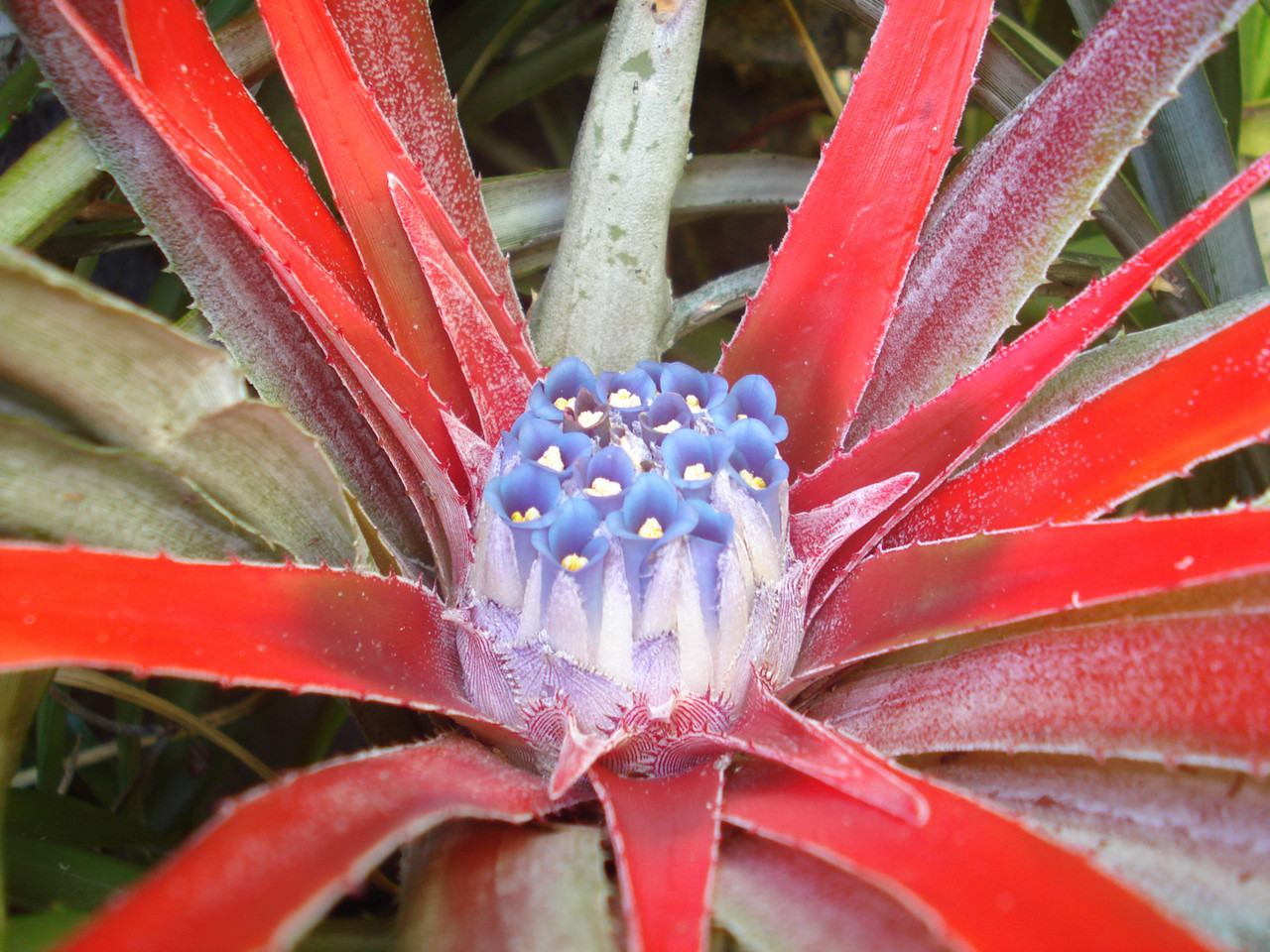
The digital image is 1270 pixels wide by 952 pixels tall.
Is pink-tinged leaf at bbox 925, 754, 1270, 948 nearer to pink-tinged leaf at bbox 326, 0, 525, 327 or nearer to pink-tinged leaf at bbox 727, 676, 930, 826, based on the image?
pink-tinged leaf at bbox 727, 676, 930, 826

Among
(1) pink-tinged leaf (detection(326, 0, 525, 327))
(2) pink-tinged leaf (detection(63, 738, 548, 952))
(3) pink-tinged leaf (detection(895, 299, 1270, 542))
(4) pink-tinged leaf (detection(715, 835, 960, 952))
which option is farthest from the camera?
(1) pink-tinged leaf (detection(326, 0, 525, 327))

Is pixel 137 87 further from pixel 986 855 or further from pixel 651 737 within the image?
pixel 986 855

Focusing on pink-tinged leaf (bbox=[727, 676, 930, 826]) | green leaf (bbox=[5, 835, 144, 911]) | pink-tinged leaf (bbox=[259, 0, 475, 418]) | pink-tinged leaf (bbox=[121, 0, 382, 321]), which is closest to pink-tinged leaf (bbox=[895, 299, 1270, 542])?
pink-tinged leaf (bbox=[727, 676, 930, 826])

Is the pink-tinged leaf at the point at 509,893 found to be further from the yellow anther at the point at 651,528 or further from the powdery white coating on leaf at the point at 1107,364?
the powdery white coating on leaf at the point at 1107,364

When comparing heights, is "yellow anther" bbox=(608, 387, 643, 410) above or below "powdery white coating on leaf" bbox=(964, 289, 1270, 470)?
below

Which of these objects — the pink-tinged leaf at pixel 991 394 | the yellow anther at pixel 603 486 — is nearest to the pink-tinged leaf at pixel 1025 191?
the pink-tinged leaf at pixel 991 394

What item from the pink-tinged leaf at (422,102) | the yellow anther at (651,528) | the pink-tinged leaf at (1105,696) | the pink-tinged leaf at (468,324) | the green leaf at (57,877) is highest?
the pink-tinged leaf at (422,102)
